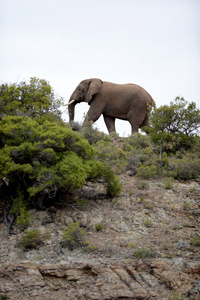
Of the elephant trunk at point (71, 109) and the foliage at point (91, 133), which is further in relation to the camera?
the elephant trunk at point (71, 109)

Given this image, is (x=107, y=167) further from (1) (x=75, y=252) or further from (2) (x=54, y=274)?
(2) (x=54, y=274)

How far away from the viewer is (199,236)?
11.9 meters

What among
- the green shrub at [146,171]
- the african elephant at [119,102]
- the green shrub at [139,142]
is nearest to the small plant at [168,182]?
the green shrub at [146,171]

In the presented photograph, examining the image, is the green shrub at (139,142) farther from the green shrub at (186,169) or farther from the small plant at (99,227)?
the small plant at (99,227)

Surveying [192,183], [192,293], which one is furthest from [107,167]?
[192,293]

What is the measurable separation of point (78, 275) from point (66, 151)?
4.13 metres

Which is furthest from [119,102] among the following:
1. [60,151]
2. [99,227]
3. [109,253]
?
[109,253]

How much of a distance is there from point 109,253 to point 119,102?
1198 cm

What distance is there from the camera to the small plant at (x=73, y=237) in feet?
36.5

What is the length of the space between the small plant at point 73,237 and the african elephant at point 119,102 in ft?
35.5

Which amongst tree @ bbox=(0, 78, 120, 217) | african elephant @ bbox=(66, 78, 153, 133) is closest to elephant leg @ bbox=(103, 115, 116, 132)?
african elephant @ bbox=(66, 78, 153, 133)

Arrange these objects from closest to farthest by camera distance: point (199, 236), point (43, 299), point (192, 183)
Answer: point (43, 299) → point (199, 236) → point (192, 183)

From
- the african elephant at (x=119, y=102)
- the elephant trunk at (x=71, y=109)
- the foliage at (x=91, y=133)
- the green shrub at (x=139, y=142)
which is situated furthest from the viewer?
the elephant trunk at (x=71, y=109)

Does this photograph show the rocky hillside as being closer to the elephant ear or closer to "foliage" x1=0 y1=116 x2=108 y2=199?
"foliage" x1=0 y1=116 x2=108 y2=199
